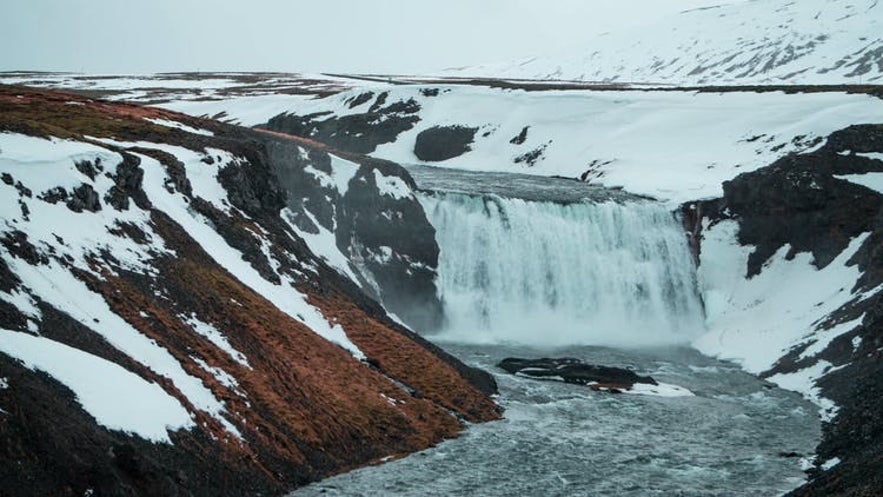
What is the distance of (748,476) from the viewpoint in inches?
1268

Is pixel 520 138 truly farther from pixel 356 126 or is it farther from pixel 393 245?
pixel 393 245

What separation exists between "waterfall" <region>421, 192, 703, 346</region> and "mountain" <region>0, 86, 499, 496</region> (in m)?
15.4

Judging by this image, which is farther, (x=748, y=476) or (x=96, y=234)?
(x=96, y=234)

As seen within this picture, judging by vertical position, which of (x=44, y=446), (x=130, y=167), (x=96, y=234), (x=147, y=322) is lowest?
(x=44, y=446)

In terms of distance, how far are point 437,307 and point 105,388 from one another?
1513 inches

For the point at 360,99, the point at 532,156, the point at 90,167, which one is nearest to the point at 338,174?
the point at 90,167

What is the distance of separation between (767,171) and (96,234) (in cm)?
5187

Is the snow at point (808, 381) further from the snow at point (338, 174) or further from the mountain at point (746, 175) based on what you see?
the snow at point (338, 174)

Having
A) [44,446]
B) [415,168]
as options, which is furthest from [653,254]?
[44,446]

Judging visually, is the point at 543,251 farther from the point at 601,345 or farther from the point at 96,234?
the point at 96,234

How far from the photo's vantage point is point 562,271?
66.7 meters

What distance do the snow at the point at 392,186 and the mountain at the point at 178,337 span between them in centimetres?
1200

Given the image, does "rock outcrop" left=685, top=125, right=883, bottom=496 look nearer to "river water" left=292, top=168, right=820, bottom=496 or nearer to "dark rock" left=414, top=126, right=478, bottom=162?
"river water" left=292, top=168, right=820, bottom=496

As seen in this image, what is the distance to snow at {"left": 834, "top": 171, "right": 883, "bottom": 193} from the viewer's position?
214ft
